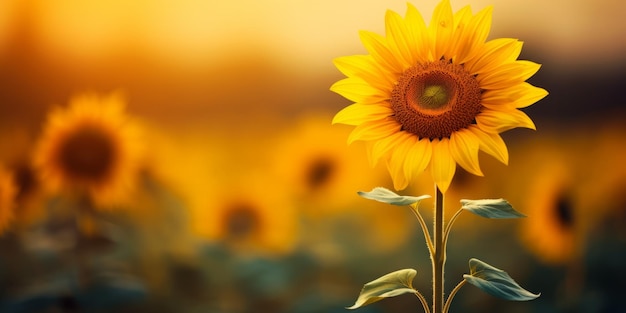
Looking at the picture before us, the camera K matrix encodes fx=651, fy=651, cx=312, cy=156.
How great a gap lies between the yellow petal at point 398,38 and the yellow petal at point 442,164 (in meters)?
0.11

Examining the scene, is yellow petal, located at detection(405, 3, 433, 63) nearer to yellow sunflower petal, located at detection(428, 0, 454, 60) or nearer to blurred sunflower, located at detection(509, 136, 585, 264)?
yellow sunflower petal, located at detection(428, 0, 454, 60)

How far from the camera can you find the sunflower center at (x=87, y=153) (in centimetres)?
103

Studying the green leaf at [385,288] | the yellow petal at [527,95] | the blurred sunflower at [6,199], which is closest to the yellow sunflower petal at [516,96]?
the yellow petal at [527,95]

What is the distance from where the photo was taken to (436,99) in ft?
2.72

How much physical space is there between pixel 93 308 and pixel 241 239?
26 cm

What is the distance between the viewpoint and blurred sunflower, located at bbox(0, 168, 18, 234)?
104cm

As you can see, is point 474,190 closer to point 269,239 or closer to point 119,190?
point 269,239

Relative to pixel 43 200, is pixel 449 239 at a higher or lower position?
lower

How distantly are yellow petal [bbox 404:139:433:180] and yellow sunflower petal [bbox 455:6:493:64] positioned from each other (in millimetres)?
125

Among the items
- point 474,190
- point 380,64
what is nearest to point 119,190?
point 380,64

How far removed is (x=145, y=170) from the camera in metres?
1.04

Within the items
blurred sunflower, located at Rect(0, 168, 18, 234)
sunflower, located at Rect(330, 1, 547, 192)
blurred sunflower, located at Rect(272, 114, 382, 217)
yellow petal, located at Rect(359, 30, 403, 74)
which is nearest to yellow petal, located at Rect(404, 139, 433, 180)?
sunflower, located at Rect(330, 1, 547, 192)

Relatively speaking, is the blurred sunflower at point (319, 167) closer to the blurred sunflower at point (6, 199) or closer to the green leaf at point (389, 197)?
the green leaf at point (389, 197)

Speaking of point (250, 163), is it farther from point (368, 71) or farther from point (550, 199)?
point (550, 199)
